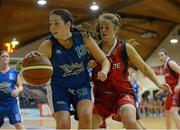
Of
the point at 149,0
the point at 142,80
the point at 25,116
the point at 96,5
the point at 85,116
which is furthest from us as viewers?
the point at 142,80

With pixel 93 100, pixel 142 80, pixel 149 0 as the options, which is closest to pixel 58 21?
pixel 93 100

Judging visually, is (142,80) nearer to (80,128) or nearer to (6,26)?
(6,26)

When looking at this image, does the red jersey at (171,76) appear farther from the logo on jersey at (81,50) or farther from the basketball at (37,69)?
the basketball at (37,69)

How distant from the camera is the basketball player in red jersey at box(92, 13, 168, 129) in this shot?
4.11 metres

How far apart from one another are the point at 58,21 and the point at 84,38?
33 cm

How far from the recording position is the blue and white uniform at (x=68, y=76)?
3.90 meters

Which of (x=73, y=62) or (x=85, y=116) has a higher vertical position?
(x=73, y=62)

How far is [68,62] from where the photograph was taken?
3902mm

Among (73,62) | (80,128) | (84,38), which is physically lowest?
(80,128)

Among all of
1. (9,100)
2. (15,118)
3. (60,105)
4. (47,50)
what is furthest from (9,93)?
(60,105)

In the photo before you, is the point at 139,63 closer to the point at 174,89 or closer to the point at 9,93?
the point at 9,93

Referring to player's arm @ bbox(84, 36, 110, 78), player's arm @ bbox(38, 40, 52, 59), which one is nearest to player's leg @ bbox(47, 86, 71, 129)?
player's arm @ bbox(38, 40, 52, 59)

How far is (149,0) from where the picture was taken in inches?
592

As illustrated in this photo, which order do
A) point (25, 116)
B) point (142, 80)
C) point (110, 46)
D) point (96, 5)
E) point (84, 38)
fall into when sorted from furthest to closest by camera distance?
1. point (142, 80)
2. point (96, 5)
3. point (25, 116)
4. point (110, 46)
5. point (84, 38)
